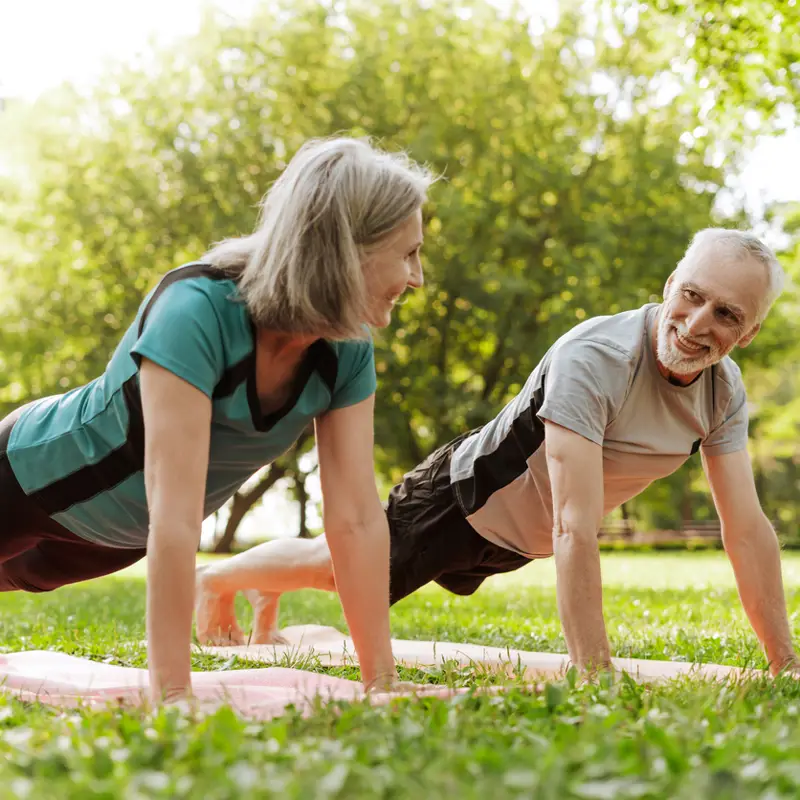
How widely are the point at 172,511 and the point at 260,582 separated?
2352mm

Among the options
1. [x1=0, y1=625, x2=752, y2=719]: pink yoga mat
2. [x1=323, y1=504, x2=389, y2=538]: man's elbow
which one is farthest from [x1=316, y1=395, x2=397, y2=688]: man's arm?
[x1=0, y1=625, x2=752, y2=719]: pink yoga mat

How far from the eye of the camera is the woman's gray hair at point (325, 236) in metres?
3.02

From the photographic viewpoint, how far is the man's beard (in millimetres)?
4066

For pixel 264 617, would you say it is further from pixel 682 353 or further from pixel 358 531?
pixel 682 353

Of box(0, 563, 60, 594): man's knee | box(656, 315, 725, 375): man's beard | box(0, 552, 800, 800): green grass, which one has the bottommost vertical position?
box(0, 563, 60, 594): man's knee

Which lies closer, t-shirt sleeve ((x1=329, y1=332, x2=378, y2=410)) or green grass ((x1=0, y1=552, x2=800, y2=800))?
green grass ((x1=0, y1=552, x2=800, y2=800))

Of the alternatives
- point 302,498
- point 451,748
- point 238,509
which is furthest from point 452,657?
point 302,498

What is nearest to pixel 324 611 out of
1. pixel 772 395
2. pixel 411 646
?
pixel 411 646

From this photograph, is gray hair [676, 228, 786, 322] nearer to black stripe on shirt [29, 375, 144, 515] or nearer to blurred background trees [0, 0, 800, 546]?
black stripe on shirt [29, 375, 144, 515]

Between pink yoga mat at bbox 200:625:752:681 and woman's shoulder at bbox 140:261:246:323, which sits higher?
woman's shoulder at bbox 140:261:246:323

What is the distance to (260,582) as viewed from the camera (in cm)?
511

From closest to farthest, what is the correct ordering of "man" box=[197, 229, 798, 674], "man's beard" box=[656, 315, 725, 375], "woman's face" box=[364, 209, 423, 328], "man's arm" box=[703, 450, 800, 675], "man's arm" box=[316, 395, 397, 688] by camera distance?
"woman's face" box=[364, 209, 423, 328], "man's arm" box=[316, 395, 397, 688], "man" box=[197, 229, 798, 674], "man's beard" box=[656, 315, 725, 375], "man's arm" box=[703, 450, 800, 675]

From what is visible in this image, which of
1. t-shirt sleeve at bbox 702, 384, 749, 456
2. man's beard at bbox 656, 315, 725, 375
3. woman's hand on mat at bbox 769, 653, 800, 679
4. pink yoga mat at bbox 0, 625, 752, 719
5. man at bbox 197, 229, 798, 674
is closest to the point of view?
pink yoga mat at bbox 0, 625, 752, 719

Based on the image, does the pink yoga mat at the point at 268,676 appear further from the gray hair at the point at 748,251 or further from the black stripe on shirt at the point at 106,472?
the gray hair at the point at 748,251
